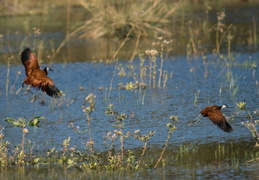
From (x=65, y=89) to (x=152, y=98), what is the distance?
172 centimetres

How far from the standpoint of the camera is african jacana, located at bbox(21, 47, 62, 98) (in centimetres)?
787

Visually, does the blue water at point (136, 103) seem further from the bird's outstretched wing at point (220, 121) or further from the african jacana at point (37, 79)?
the african jacana at point (37, 79)

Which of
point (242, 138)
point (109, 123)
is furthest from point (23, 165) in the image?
point (242, 138)

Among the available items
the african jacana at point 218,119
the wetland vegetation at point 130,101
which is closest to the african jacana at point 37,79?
the wetland vegetation at point 130,101

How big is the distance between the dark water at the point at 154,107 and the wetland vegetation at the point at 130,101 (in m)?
0.02

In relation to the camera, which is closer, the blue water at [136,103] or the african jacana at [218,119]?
the african jacana at [218,119]

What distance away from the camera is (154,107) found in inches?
359

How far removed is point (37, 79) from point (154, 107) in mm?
1873

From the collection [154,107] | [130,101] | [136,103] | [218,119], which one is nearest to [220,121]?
[218,119]

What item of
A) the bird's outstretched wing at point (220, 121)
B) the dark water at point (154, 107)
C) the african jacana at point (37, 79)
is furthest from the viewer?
the african jacana at point (37, 79)

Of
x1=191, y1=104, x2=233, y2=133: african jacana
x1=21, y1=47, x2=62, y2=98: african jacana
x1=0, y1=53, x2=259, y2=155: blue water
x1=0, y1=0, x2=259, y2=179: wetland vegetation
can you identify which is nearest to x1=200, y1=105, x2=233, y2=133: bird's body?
x1=191, y1=104, x2=233, y2=133: african jacana

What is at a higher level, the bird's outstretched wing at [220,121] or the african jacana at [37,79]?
the african jacana at [37,79]

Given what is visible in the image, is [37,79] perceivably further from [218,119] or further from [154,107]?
[218,119]

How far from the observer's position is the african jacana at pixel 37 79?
25.8ft
